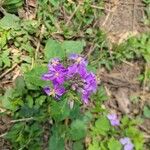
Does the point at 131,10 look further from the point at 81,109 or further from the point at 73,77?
the point at 73,77

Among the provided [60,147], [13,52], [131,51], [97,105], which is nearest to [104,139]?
[97,105]

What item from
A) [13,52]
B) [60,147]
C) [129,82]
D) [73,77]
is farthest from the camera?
[129,82]

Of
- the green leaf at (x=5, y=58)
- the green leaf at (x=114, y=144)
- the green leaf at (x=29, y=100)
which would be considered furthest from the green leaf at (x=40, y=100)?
the green leaf at (x=114, y=144)

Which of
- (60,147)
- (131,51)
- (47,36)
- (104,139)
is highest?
(47,36)

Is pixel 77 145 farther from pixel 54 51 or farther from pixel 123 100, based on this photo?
pixel 54 51

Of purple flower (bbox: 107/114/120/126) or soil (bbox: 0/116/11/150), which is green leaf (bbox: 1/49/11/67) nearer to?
soil (bbox: 0/116/11/150)

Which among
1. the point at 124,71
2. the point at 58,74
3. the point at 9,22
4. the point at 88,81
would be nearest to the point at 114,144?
the point at 124,71

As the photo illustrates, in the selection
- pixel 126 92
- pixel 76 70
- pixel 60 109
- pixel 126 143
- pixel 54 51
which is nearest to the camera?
pixel 76 70
